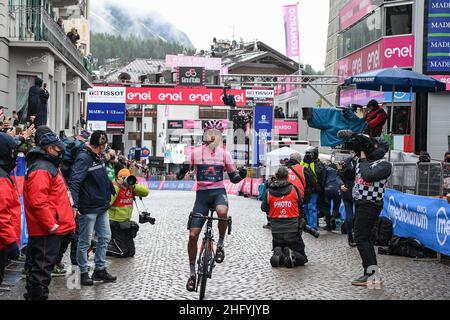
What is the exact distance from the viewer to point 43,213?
310 inches

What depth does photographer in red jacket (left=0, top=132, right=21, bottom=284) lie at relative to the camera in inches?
286

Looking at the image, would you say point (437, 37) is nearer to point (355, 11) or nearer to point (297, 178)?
point (355, 11)

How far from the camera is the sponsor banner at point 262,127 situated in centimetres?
3862

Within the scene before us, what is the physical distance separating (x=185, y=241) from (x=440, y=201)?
5.18 metres

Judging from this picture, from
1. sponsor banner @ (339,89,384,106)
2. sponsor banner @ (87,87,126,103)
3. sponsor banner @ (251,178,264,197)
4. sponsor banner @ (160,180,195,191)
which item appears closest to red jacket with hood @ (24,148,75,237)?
sponsor banner @ (339,89,384,106)

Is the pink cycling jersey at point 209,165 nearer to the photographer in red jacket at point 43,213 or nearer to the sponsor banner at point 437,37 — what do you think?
the photographer in red jacket at point 43,213

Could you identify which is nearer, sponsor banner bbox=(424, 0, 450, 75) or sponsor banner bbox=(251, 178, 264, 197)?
sponsor banner bbox=(424, 0, 450, 75)

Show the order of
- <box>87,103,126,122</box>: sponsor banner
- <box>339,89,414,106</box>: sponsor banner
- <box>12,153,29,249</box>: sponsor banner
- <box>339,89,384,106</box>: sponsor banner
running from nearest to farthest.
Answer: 1. <box>12,153,29,249</box>: sponsor banner
2. <box>339,89,414,106</box>: sponsor banner
3. <box>339,89,384,106</box>: sponsor banner
4. <box>87,103,126,122</box>: sponsor banner

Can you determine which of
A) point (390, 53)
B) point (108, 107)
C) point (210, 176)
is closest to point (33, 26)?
point (108, 107)

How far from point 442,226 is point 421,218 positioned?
3.22ft

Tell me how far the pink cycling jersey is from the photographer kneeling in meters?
3.12

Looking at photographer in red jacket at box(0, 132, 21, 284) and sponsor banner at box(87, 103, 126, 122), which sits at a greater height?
sponsor banner at box(87, 103, 126, 122)

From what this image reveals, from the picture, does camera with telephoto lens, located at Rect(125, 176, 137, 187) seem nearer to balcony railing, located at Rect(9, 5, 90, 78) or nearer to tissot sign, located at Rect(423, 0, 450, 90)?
balcony railing, located at Rect(9, 5, 90, 78)
